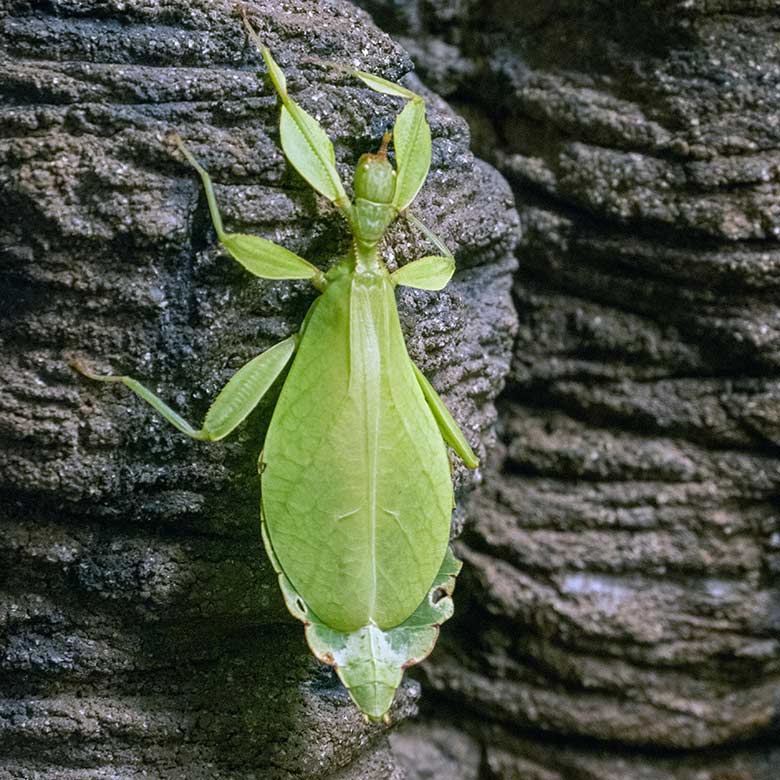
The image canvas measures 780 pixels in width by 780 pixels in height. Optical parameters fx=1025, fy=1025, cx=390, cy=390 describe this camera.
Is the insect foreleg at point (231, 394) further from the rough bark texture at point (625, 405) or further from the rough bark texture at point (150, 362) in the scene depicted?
the rough bark texture at point (625, 405)

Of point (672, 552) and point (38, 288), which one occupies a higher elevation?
point (38, 288)

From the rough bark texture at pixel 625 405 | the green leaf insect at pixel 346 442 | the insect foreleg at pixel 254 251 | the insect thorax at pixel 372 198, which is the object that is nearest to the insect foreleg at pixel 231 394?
the green leaf insect at pixel 346 442

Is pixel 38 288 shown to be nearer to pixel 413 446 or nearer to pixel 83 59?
pixel 83 59

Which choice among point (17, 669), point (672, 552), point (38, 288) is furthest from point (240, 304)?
point (672, 552)

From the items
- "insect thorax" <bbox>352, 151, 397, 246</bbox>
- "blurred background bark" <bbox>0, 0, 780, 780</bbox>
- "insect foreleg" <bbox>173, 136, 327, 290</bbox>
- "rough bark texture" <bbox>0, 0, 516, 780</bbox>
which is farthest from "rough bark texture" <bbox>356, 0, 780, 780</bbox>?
"insect foreleg" <bbox>173, 136, 327, 290</bbox>

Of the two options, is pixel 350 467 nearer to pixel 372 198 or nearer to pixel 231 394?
pixel 231 394

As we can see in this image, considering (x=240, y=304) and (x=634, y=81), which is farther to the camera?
(x=634, y=81)

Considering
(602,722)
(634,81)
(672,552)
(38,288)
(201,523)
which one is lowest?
(602,722)
